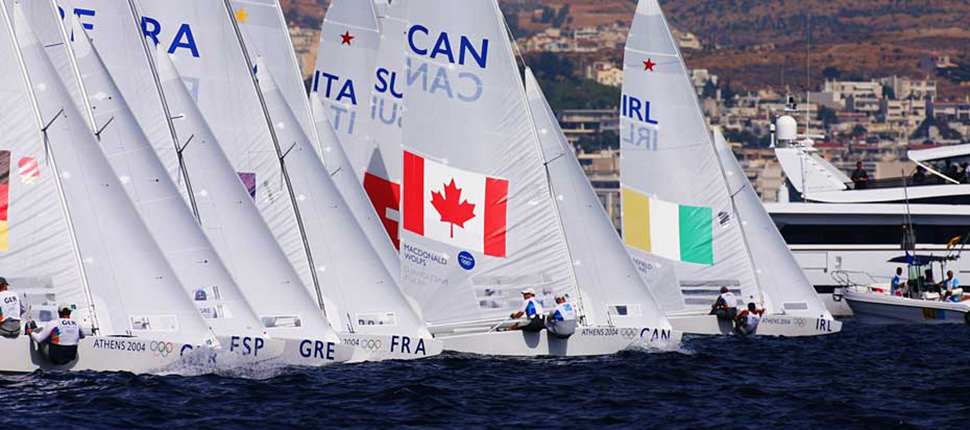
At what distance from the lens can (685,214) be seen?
3400cm

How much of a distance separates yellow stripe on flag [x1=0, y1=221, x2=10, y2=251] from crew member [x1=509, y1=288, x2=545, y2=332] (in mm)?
7852

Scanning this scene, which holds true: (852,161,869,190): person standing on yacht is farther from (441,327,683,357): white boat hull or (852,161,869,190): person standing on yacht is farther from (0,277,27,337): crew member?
(0,277,27,337): crew member

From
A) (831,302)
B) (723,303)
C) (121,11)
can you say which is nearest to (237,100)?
(121,11)

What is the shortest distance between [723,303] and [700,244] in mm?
1449

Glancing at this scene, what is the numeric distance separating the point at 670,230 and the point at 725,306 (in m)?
1.92

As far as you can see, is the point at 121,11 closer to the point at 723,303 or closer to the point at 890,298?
the point at 723,303

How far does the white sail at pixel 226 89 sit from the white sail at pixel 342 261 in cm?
30

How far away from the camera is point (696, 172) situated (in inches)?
1347

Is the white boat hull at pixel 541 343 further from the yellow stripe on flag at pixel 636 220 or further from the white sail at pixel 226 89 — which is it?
the yellow stripe on flag at pixel 636 220

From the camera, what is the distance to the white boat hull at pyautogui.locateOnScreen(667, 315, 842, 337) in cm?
3281

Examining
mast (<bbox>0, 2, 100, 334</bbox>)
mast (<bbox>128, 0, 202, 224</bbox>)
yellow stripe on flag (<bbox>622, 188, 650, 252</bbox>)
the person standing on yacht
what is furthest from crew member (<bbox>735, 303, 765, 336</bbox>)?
the person standing on yacht

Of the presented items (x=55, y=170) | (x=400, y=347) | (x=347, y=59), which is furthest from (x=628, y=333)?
(x=55, y=170)

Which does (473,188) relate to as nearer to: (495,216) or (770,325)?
(495,216)

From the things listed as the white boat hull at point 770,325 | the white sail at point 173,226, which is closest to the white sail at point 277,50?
the white sail at point 173,226
